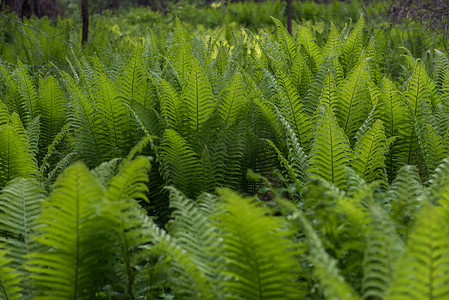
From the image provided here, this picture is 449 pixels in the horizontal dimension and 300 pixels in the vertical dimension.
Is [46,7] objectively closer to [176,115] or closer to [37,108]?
[37,108]

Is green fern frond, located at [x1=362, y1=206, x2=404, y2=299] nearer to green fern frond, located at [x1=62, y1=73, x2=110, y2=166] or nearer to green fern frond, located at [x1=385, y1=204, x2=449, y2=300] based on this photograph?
green fern frond, located at [x1=385, y1=204, x2=449, y2=300]

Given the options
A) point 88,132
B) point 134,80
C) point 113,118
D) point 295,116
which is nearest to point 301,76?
point 295,116

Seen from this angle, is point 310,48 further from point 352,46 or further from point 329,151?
point 329,151

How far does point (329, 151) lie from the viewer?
82.9 inches

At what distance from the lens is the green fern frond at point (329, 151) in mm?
2086

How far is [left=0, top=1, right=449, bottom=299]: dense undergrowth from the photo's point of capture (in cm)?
135

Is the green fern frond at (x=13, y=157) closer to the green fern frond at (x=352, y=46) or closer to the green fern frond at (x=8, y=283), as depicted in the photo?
the green fern frond at (x=8, y=283)

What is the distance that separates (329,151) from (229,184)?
0.73 meters

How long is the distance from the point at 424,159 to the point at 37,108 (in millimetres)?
2532

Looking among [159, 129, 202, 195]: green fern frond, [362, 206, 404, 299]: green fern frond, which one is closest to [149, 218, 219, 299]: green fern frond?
[362, 206, 404, 299]: green fern frond


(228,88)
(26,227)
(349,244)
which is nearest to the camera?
(349,244)

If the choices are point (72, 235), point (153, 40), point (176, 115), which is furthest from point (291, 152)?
point (153, 40)

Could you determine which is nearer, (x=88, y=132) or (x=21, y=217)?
(x=21, y=217)

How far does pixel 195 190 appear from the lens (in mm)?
2445
